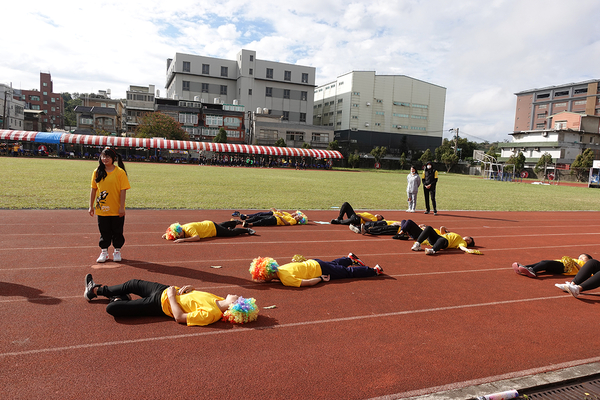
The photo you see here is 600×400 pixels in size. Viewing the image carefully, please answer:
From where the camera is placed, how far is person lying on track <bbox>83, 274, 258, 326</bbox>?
14.6 ft

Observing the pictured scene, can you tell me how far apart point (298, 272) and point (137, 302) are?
7.79 feet

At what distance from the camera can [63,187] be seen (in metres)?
17.0

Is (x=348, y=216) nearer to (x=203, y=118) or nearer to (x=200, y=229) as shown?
(x=200, y=229)

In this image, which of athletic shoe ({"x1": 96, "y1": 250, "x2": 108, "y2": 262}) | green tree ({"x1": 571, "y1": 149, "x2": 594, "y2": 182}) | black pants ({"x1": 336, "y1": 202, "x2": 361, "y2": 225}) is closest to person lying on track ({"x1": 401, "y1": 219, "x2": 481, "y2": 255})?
black pants ({"x1": 336, "y1": 202, "x2": 361, "y2": 225})

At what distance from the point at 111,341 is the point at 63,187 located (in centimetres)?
1583

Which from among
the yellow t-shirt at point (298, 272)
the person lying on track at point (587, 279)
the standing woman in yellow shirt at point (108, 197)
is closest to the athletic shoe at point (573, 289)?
the person lying on track at point (587, 279)

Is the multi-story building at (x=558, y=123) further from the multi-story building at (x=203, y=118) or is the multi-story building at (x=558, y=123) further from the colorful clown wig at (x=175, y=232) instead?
the colorful clown wig at (x=175, y=232)

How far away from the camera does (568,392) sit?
11.7 ft

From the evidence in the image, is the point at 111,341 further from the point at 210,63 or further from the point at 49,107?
the point at 49,107

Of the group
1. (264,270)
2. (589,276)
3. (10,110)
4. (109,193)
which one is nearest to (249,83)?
(10,110)

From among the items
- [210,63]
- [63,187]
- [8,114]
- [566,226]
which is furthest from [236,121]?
[566,226]

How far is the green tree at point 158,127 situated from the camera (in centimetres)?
6112

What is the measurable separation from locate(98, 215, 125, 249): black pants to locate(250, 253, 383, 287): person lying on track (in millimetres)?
2628

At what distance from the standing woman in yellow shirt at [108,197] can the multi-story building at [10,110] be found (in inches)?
3155
